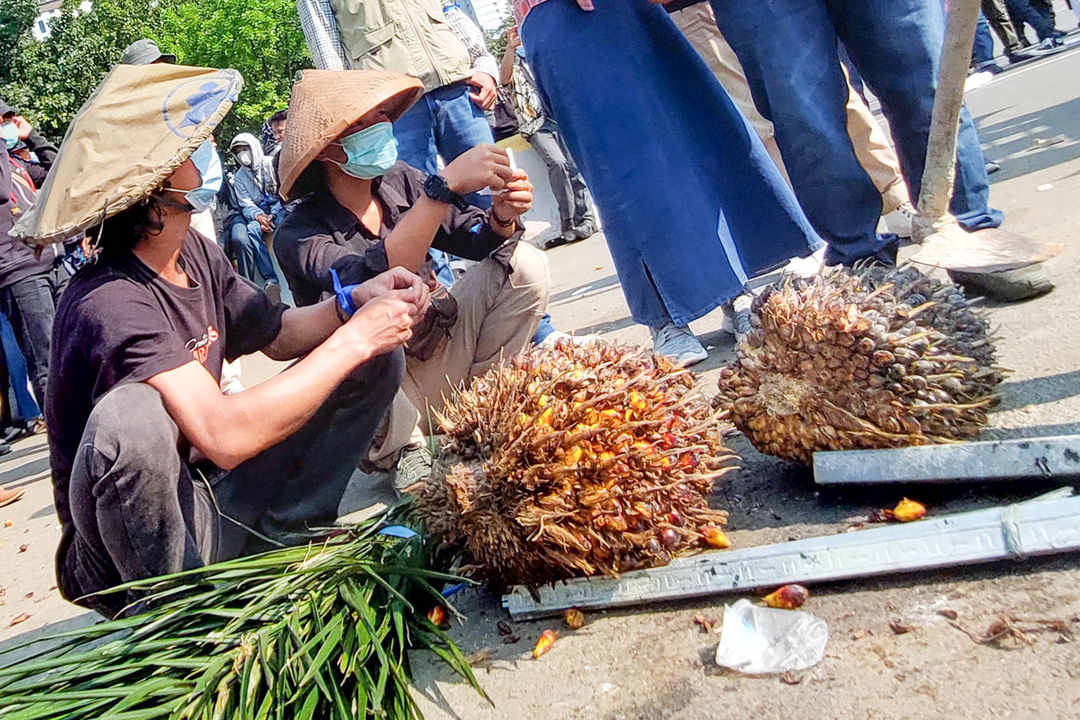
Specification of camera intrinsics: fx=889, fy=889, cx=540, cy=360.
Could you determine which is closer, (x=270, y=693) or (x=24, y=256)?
(x=270, y=693)

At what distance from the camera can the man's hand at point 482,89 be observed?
538 centimetres

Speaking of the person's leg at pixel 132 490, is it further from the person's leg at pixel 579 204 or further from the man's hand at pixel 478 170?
the person's leg at pixel 579 204

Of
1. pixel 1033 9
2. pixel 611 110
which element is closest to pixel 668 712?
pixel 611 110

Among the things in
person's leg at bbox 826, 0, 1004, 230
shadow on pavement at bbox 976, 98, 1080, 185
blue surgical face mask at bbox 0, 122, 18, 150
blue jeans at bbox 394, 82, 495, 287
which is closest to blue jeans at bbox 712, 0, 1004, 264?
person's leg at bbox 826, 0, 1004, 230

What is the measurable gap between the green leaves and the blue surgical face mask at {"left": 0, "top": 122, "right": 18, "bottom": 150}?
19.0ft

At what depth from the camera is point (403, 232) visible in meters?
3.26

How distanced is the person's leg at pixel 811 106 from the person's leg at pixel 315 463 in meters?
1.62

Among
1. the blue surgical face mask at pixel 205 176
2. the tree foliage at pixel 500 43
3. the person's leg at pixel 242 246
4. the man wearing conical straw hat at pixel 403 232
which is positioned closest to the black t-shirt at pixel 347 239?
the man wearing conical straw hat at pixel 403 232

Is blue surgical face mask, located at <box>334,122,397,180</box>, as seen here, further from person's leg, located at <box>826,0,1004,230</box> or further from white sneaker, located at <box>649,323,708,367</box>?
person's leg, located at <box>826,0,1004,230</box>

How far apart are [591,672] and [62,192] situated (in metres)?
1.81

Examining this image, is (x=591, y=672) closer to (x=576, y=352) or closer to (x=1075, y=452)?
(x=576, y=352)

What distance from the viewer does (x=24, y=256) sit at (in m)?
6.52

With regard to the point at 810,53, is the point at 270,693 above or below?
below

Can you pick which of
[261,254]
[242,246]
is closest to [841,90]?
[242,246]
